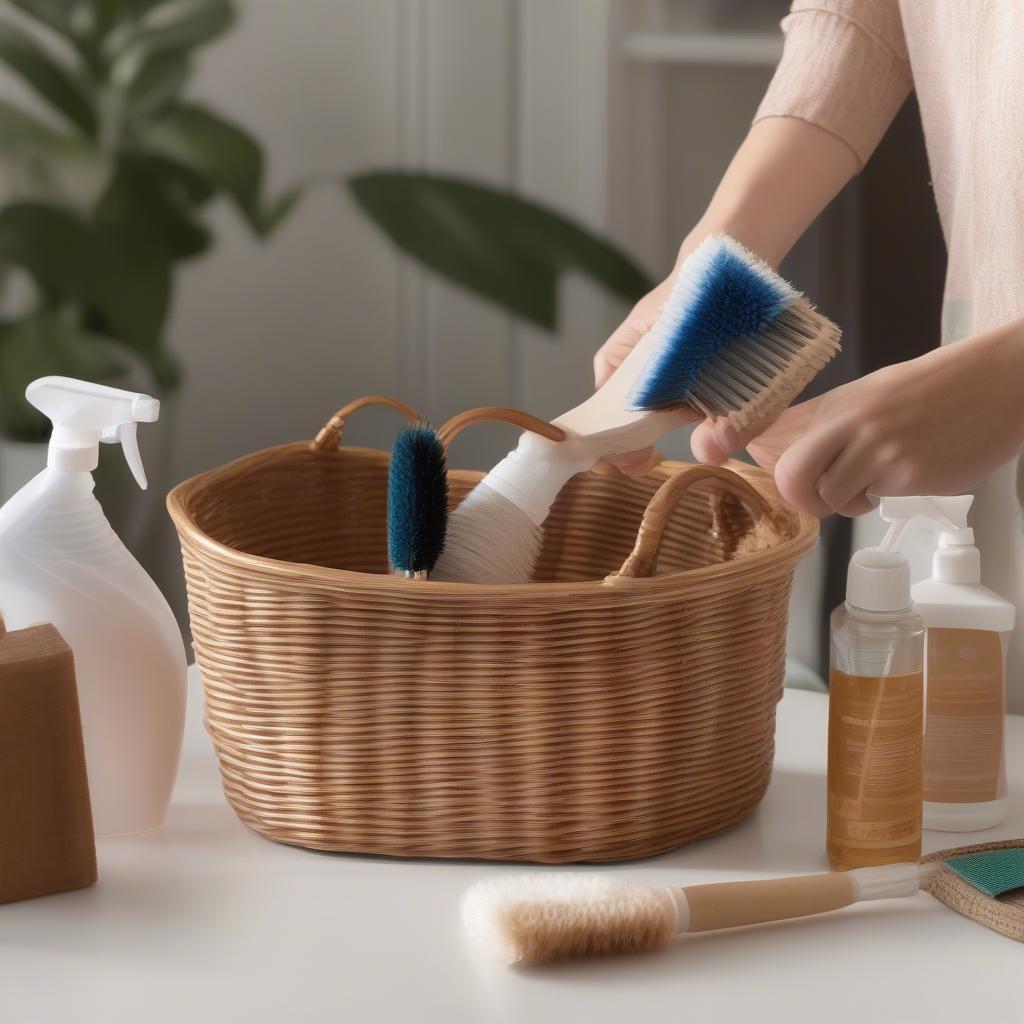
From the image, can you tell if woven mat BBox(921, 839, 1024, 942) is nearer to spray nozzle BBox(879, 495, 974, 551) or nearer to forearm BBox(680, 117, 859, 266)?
spray nozzle BBox(879, 495, 974, 551)

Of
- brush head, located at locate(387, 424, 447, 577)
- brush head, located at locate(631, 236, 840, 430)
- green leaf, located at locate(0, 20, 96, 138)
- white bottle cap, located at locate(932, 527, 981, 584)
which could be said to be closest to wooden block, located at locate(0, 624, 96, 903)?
brush head, located at locate(387, 424, 447, 577)

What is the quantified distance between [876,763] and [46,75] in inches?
36.9

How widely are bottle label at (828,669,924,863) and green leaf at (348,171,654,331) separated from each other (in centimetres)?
79

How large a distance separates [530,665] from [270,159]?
3.04 feet

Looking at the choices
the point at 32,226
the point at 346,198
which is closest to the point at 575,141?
the point at 346,198

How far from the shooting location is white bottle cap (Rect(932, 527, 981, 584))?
62 cm

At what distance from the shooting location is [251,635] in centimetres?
56

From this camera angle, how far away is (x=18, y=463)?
119cm

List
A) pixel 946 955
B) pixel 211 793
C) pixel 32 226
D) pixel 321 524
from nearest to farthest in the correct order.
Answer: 1. pixel 946 955
2. pixel 211 793
3. pixel 321 524
4. pixel 32 226

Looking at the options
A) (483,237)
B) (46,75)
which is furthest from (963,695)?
(46,75)

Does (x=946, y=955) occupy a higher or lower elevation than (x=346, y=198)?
lower

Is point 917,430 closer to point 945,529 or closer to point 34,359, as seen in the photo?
point 945,529

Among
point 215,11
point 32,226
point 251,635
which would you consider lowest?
point 251,635

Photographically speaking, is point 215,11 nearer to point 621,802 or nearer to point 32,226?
point 32,226
